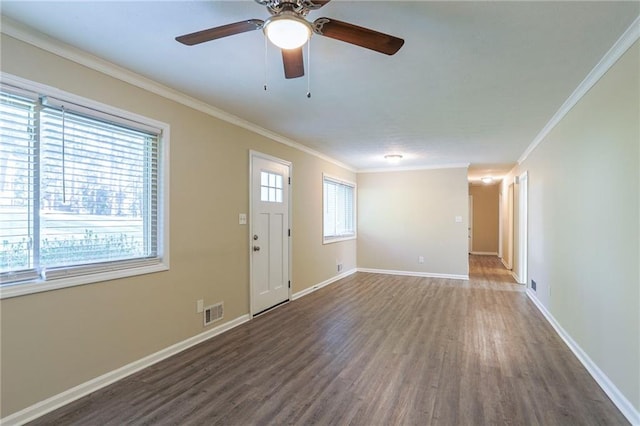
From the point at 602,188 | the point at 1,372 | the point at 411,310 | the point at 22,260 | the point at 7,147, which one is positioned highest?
the point at 7,147

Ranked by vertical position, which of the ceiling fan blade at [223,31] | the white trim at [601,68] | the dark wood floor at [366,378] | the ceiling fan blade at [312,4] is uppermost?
the white trim at [601,68]

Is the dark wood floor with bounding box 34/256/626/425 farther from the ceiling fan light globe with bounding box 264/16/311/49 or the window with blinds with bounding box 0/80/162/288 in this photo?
the ceiling fan light globe with bounding box 264/16/311/49

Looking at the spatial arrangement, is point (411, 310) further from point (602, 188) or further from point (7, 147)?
point (7, 147)

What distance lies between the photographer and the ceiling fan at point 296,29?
1472 mm

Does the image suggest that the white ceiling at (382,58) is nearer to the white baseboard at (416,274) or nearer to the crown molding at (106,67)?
the crown molding at (106,67)

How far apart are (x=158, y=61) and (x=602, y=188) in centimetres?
345

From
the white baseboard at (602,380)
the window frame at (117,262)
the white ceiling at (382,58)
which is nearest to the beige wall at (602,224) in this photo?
the white baseboard at (602,380)

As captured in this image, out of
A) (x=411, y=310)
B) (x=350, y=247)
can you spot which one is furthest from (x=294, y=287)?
(x=350, y=247)

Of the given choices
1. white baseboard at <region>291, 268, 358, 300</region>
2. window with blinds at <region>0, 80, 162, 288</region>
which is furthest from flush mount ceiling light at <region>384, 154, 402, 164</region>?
window with blinds at <region>0, 80, 162, 288</region>

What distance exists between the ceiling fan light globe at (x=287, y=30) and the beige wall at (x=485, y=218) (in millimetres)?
10681

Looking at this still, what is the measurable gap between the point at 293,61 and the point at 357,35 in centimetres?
45

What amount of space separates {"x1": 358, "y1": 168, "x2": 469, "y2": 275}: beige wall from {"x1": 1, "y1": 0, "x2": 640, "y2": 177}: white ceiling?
2635 millimetres

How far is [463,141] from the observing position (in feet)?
15.1

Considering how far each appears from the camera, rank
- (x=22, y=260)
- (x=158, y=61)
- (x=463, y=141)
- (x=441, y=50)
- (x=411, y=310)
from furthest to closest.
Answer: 1. (x=463, y=141)
2. (x=411, y=310)
3. (x=158, y=61)
4. (x=441, y=50)
5. (x=22, y=260)
